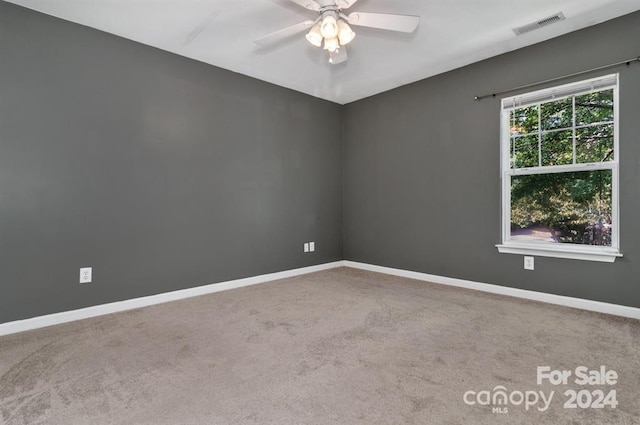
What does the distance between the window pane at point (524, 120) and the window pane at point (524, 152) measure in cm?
8

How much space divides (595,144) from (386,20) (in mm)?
2164

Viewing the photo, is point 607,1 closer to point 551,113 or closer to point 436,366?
point 551,113

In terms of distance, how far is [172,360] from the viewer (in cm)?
198

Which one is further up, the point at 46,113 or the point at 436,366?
the point at 46,113

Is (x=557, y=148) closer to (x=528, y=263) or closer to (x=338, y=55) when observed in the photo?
(x=528, y=263)

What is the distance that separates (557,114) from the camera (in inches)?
122

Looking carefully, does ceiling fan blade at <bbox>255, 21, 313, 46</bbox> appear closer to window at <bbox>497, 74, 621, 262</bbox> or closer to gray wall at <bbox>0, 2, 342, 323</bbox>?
gray wall at <bbox>0, 2, 342, 323</bbox>

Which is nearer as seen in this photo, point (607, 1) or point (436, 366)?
point (436, 366)

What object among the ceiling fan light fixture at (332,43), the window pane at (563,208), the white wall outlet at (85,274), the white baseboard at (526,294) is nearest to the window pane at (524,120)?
the window pane at (563,208)

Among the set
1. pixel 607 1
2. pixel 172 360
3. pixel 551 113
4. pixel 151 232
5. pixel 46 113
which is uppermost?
pixel 607 1

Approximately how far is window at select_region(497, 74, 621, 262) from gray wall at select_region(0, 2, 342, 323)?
2532mm

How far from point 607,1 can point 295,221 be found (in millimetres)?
3617

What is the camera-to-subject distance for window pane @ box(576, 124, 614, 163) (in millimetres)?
2805

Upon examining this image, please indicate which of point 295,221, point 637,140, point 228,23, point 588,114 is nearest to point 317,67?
point 228,23
